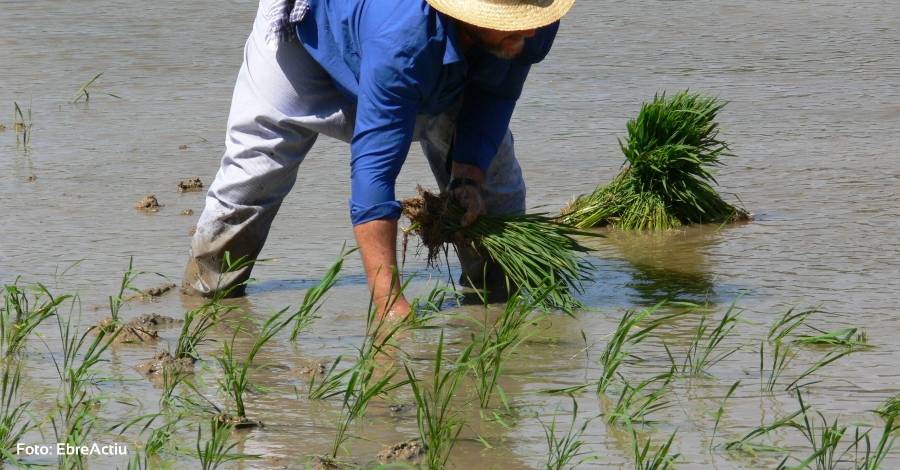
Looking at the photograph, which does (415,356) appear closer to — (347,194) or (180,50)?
(347,194)

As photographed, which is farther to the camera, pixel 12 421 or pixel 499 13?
pixel 499 13

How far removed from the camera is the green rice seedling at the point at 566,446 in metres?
3.24

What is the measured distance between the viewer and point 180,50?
29.9 ft

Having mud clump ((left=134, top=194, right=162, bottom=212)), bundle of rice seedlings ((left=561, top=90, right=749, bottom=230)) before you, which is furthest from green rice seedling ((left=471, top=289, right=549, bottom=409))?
mud clump ((left=134, top=194, right=162, bottom=212))

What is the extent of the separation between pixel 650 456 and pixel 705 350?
3.03 feet

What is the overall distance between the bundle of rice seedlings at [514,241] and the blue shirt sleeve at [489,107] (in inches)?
7.9

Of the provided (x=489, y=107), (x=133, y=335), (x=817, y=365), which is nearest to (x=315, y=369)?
(x=133, y=335)

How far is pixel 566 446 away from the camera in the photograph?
3.31m

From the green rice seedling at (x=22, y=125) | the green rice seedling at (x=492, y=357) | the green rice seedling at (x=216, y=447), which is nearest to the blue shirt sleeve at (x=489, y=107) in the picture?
the green rice seedling at (x=492, y=357)

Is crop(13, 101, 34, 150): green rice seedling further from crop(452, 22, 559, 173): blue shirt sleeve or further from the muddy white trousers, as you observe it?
crop(452, 22, 559, 173): blue shirt sleeve

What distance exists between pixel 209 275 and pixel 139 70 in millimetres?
4015

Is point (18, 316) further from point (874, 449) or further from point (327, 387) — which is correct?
point (874, 449)

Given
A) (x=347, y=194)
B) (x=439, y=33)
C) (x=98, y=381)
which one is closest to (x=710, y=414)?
(x=439, y=33)

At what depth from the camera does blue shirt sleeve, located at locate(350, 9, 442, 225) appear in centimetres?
404
